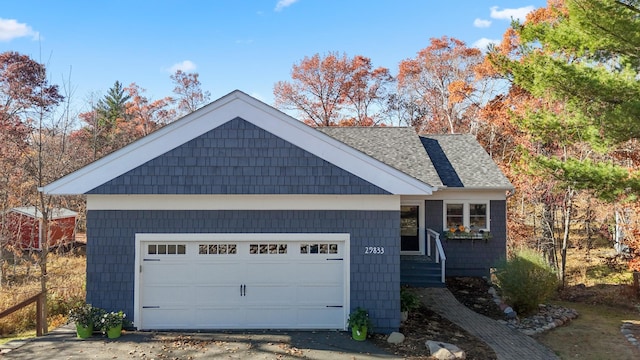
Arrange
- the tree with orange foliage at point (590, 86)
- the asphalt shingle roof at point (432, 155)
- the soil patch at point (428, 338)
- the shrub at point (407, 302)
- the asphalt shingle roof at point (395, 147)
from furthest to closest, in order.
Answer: the asphalt shingle roof at point (432, 155) → the asphalt shingle roof at point (395, 147) → the shrub at point (407, 302) → the tree with orange foliage at point (590, 86) → the soil patch at point (428, 338)

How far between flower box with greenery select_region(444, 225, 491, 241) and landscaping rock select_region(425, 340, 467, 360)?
680cm

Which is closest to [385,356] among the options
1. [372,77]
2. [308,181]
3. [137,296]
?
[308,181]

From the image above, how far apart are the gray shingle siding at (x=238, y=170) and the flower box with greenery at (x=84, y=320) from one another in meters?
2.57

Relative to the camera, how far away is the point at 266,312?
31.2 ft

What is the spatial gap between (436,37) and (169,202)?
26.9 meters

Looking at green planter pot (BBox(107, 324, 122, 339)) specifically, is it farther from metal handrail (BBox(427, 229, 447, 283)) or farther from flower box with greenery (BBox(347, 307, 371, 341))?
metal handrail (BBox(427, 229, 447, 283))

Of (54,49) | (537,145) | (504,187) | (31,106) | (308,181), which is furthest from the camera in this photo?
(537,145)

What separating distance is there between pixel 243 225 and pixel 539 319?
8.27m

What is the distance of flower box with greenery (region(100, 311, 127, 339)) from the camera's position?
8773 mm

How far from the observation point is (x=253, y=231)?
945 centimetres

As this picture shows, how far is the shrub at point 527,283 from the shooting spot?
1134 cm

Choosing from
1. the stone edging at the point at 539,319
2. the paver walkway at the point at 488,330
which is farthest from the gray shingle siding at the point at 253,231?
the stone edging at the point at 539,319

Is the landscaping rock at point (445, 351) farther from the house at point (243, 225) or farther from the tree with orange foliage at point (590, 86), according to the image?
the tree with orange foliage at point (590, 86)

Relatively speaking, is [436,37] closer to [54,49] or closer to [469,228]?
[469,228]
